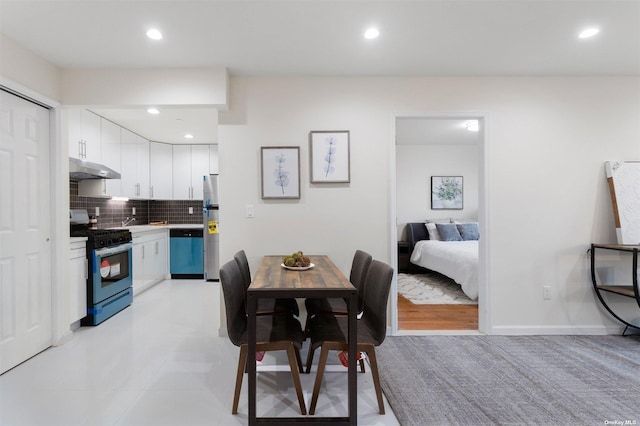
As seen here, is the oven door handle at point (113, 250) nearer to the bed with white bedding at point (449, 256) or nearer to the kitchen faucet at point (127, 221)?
the kitchen faucet at point (127, 221)

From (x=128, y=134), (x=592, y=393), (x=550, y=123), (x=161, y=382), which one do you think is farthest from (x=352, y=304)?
(x=128, y=134)

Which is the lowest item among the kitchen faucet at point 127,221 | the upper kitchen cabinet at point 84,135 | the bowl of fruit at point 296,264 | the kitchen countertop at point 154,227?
the bowl of fruit at point 296,264

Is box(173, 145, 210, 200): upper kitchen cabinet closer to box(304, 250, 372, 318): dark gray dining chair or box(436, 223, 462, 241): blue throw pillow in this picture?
box(304, 250, 372, 318): dark gray dining chair

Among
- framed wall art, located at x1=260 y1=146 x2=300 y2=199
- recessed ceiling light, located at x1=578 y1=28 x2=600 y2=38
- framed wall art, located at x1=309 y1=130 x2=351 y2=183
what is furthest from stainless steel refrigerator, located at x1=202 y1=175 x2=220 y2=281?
recessed ceiling light, located at x1=578 y1=28 x2=600 y2=38

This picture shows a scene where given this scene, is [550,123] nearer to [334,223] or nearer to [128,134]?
[334,223]

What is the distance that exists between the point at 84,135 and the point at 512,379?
15.8 feet

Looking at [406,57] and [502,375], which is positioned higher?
[406,57]

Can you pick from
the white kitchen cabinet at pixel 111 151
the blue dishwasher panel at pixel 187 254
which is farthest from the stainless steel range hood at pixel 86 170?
the blue dishwasher panel at pixel 187 254

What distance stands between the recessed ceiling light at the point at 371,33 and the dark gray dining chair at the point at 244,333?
191 cm

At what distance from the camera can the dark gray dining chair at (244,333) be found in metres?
1.73

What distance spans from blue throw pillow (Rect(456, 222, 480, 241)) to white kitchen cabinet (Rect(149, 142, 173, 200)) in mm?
5348

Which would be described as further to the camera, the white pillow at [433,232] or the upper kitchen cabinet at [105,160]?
the white pillow at [433,232]

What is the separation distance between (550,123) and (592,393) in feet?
7.56

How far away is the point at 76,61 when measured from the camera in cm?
256
